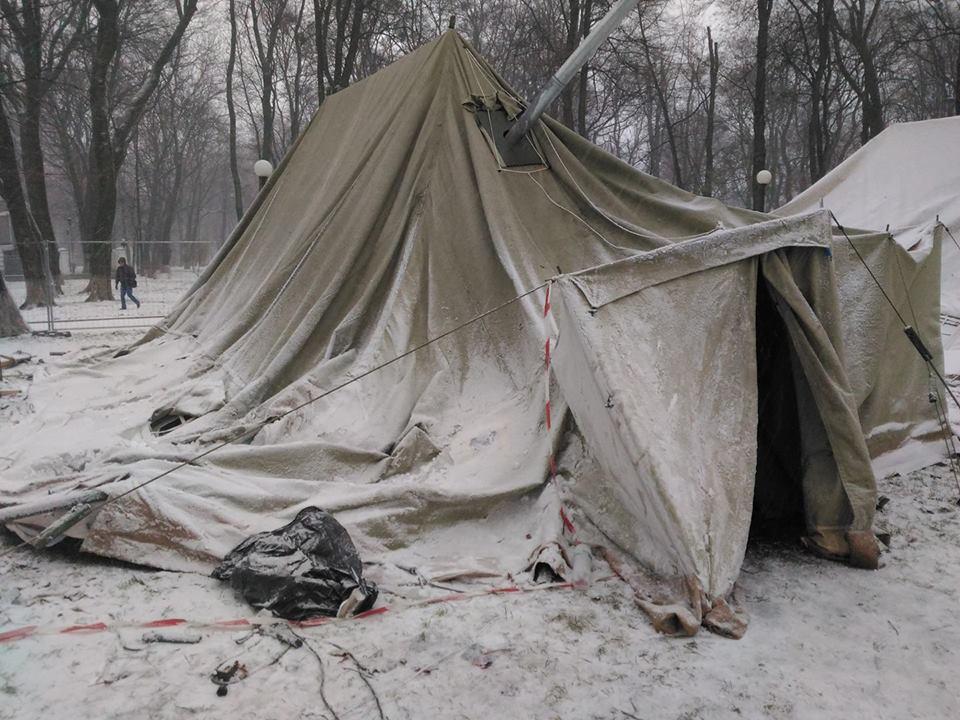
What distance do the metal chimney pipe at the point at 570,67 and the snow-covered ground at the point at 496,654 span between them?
3.86m

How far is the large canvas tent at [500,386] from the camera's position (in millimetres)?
3650

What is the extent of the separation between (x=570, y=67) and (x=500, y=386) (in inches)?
104

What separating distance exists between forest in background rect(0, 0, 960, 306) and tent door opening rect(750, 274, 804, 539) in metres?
13.0

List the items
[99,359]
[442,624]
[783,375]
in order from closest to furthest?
[442,624] < [783,375] < [99,359]

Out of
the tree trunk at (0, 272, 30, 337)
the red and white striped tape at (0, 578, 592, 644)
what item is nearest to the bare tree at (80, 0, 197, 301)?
the tree trunk at (0, 272, 30, 337)

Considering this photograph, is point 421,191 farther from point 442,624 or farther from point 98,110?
point 98,110

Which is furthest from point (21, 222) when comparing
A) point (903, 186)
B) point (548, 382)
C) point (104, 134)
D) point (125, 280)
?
point (903, 186)

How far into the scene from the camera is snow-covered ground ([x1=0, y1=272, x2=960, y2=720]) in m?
2.73

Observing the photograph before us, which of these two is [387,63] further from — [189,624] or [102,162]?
[189,624]

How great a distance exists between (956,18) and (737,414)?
79.8ft

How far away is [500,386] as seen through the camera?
16.8ft

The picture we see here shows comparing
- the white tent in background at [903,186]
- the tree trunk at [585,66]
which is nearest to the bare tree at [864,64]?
the tree trunk at [585,66]

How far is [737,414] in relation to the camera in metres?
3.79

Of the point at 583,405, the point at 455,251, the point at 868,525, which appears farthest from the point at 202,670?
the point at 455,251
